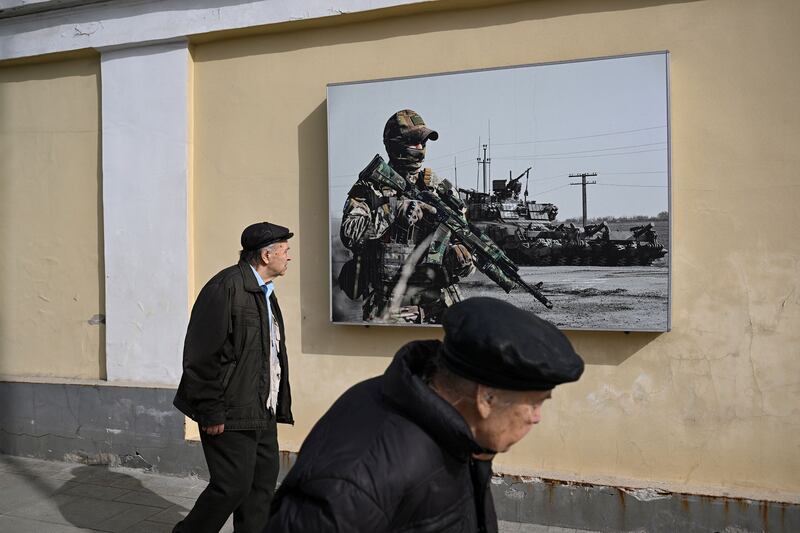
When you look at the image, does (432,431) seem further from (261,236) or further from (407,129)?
(407,129)

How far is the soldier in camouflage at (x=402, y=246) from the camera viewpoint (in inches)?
187

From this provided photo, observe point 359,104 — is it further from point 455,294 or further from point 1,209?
point 1,209

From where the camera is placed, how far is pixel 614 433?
4.51 metres

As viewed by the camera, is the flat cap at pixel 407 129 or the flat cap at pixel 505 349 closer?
the flat cap at pixel 505 349

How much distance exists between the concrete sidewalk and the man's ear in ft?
10.7

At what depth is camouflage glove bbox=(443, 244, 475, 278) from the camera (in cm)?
469

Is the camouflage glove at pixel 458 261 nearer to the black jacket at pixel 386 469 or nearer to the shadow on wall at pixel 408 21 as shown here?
the shadow on wall at pixel 408 21

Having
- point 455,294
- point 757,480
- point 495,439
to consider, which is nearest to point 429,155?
point 455,294

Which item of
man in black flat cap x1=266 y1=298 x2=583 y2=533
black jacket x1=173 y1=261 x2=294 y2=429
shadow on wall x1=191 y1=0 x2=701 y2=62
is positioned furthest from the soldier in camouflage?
man in black flat cap x1=266 y1=298 x2=583 y2=533

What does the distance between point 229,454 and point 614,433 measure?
240cm

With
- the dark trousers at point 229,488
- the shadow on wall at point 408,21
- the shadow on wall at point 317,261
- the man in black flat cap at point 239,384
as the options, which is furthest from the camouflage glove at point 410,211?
Answer: the dark trousers at point 229,488

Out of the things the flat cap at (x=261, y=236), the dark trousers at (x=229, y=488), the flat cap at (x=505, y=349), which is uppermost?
the flat cap at (x=261, y=236)

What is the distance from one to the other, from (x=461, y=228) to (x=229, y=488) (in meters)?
2.17

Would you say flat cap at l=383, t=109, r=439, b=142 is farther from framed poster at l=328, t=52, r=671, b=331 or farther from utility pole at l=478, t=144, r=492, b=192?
utility pole at l=478, t=144, r=492, b=192
